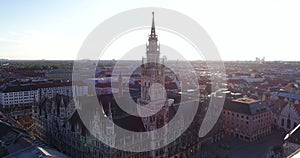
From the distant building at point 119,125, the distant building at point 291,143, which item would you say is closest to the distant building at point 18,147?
the distant building at point 119,125

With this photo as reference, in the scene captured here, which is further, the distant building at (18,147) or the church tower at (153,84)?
the church tower at (153,84)

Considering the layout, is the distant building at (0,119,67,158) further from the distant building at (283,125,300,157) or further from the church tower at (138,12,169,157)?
the distant building at (283,125,300,157)

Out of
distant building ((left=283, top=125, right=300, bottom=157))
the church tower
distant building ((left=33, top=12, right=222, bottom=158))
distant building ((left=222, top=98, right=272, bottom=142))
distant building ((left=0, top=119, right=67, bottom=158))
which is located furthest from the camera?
distant building ((left=222, top=98, right=272, bottom=142))

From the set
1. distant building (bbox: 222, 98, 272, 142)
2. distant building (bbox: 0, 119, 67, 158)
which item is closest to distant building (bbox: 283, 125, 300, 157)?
distant building (bbox: 222, 98, 272, 142)

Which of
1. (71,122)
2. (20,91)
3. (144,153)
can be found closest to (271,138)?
(144,153)

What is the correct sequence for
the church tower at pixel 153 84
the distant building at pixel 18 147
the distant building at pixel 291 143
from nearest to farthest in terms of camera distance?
the distant building at pixel 18 147 → the distant building at pixel 291 143 → the church tower at pixel 153 84

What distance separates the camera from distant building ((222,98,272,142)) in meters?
69.0

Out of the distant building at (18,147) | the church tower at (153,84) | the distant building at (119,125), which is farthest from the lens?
the church tower at (153,84)

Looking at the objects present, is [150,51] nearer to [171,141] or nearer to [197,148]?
[171,141]

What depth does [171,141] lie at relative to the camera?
5406 cm

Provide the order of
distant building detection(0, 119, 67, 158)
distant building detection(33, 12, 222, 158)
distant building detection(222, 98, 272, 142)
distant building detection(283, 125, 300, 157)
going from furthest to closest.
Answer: distant building detection(222, 98, 272, 142)
distant building detection(283, 125, 300, 157)
distant building detection(33, 12, 222, 158)
distant building detection(0, 119, 67, 158)

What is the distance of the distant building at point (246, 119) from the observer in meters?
69.0

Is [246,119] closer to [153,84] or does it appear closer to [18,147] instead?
[153,84]

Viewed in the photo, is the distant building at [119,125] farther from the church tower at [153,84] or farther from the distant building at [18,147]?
the distant building at [18,147]
